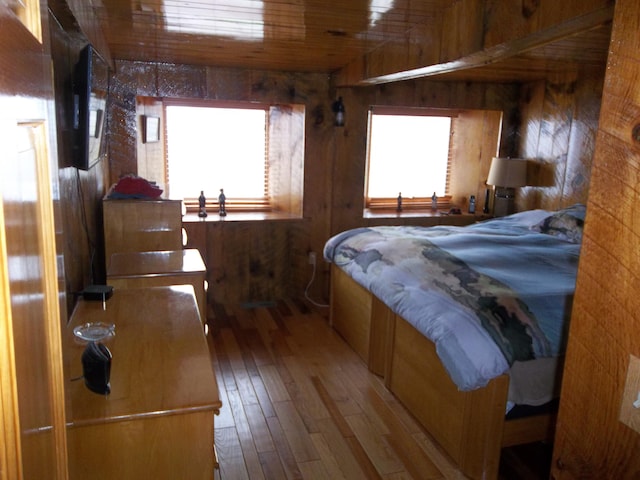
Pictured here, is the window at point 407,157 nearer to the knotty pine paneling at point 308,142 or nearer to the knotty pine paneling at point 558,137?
the knotty pine paneling at point 308,142

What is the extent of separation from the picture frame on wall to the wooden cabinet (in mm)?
988

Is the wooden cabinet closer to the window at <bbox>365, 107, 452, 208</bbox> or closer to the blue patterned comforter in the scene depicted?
the blue patterned comforter

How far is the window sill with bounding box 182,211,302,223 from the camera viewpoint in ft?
14.4

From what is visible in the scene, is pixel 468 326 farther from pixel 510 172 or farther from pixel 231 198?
pixel 231 198

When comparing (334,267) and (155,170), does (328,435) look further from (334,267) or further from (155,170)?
(155,170)

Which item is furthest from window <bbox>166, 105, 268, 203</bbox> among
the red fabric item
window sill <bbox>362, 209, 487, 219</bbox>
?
window sill <bbox>362, 209, 487, 219</bbox>

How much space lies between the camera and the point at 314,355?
3.58 meters

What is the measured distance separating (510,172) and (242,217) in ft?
7.85

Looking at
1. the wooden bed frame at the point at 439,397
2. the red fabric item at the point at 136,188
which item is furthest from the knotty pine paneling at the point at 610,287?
the red fabric item at the point at 136,188

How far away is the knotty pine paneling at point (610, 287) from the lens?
789 mm

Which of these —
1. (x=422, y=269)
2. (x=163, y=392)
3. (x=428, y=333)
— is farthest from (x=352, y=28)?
(x=163, y=392)

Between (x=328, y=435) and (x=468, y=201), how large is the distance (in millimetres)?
3309

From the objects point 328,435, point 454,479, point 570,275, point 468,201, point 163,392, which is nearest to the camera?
point 163,392

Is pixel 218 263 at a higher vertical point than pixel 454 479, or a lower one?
higher
